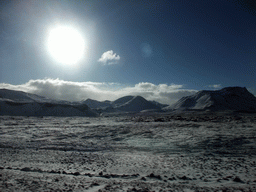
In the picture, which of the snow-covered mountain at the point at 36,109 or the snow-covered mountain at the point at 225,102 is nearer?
the snow-covered mountain at the point at 36,109

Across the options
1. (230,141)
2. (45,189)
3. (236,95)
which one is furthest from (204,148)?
(236,95)

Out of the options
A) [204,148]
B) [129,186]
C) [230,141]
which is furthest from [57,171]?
[230,141]

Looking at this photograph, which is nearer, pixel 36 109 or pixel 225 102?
pixel 36 109

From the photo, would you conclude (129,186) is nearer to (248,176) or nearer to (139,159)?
(139,159)

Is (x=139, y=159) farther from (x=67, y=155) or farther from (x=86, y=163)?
(x=67, y=155)

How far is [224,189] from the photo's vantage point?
5.16 meters

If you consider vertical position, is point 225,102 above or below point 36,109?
above

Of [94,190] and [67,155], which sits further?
[67,155]

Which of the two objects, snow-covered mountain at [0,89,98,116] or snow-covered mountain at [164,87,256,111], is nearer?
snow-covered mountain at [0,89,98,116]

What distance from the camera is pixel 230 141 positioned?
12898mm

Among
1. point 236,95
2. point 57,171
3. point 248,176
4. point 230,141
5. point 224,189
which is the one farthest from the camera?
point 236,95

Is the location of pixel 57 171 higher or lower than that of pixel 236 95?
lower

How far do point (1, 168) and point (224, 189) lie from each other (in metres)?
9.33

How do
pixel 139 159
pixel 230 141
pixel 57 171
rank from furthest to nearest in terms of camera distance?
pixel 230 141 → pixel 139 159 → pixel 57 171
